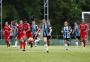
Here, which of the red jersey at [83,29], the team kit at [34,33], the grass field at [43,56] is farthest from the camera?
the red jersey at [83,29]

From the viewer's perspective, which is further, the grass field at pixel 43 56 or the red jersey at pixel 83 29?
the red jersey at pixel 83 29

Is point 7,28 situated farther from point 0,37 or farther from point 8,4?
point 8,4

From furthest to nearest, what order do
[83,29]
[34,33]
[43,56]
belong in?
1. [83,29]
2. [34,33]
3. [43,56]

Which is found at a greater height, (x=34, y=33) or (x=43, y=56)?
(x=34, y=33)

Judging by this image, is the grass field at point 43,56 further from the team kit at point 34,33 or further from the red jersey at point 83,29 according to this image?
the red jersey at point 83,29

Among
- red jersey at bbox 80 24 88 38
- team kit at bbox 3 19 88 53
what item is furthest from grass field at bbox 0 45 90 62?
red jersey at bbox 80 24 88 38

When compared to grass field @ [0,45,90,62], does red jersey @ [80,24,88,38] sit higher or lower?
higher

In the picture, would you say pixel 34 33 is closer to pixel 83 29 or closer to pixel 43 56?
pixel 83 29

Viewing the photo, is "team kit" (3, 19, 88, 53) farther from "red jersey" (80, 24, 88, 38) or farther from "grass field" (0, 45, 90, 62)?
"grass field" (0, 45, 90, 62)

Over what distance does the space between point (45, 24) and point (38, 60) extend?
862 cm

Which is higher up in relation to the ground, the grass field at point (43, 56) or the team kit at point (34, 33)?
the team kit at point (34, 33)

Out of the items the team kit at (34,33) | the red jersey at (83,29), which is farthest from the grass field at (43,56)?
the red jersey at (83,29)

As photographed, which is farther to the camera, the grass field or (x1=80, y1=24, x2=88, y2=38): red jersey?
(x1=80, y1=24, x2=88, y2=38): red jersey

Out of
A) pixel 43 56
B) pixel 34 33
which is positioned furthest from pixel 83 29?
pixel 43 56
